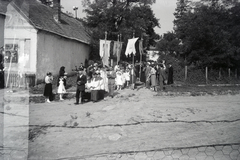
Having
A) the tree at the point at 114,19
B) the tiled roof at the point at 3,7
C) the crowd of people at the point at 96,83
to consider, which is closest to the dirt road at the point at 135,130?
the crowd of people at the point at 96,83

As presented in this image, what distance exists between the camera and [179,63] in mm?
25828

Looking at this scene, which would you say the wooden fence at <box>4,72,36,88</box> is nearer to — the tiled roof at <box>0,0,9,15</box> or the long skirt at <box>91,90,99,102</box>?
the tiled roof at <box>0,0,9,15</box>

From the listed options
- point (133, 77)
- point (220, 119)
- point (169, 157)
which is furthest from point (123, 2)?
point (169, 157)

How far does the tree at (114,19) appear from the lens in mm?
25000

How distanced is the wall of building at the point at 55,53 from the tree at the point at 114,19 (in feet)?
8.94

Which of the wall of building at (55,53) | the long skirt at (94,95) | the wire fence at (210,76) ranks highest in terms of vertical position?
the wall of building at (55,53)

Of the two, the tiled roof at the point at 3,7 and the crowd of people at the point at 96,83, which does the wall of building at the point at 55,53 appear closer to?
the crowd of people at the point at 96,83

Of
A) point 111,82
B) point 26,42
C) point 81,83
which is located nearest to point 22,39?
point 26,42

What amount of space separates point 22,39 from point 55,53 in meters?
3.20

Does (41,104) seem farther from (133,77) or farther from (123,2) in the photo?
(123,2)

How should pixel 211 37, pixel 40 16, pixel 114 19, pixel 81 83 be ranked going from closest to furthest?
pixel 81 83, pixel 40 16, pixel 211 37, pixel 114 19

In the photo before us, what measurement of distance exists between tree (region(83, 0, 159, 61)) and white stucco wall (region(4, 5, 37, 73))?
9.55 metres

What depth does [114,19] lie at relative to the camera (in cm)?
2588

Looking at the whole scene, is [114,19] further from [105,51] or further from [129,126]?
[129,126]
